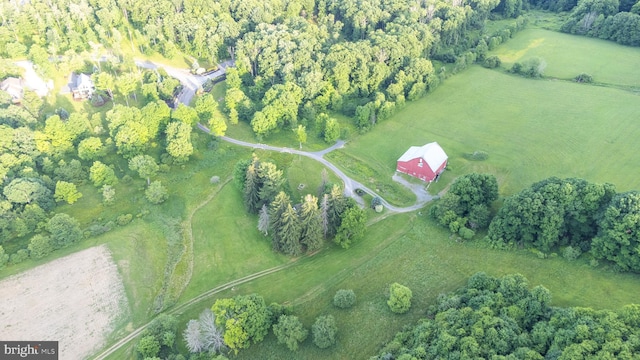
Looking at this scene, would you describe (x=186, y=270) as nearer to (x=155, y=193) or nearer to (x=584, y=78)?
(x=155, y=193)

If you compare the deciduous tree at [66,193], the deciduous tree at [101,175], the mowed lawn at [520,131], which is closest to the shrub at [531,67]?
the mowed lawn at [520,131]

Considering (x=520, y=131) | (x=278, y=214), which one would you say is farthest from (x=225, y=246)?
(x=520, y=131)

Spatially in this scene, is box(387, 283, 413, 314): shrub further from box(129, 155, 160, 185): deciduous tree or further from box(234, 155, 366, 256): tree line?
box(129, 155, 160, 185): deciduous tree

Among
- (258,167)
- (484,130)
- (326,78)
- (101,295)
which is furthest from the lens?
(326,78)

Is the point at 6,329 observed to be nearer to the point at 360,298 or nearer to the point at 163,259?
the point at 163,259

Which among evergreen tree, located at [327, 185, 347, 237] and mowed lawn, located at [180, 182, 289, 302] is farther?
evergreen tree, located at [327, 185, 347, 237]

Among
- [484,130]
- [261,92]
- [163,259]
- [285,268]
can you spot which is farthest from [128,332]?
[484,130]

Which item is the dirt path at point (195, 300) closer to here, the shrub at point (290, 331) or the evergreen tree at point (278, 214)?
the evergreen tree at point (278, 214)

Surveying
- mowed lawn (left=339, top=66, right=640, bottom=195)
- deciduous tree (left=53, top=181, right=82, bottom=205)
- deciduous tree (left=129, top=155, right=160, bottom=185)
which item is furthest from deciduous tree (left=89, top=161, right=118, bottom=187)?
mowed lawn (left=339, top=66, right=640, bottom=195)
